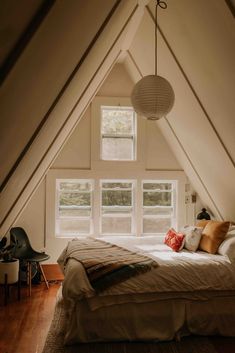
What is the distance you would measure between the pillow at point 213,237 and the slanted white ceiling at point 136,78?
50 cm

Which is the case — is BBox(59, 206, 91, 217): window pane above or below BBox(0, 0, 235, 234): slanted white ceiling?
below

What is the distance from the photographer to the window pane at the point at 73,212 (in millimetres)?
5562

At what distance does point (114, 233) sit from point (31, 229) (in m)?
1.42

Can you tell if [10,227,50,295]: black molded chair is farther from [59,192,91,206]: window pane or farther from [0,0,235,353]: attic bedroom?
[59,192,91,206]: window pane

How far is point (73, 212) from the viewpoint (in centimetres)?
560

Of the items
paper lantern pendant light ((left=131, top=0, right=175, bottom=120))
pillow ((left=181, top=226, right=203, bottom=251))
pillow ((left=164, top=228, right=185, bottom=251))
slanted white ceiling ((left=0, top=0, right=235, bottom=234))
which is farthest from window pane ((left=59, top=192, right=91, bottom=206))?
paper lantern pendant light ((left=131, top=0, right=175, bottom=120))

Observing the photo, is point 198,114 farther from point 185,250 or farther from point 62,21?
point 62,21

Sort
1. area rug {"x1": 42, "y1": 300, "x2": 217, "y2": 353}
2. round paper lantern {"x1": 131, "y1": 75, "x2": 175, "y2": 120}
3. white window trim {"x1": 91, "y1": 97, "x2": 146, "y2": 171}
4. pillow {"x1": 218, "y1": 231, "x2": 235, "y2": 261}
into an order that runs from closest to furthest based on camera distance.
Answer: round paper lantern {"x1": 131, "y1": 75, "x2": 175, "y2": 120}, area rug {"x1": 42, "y1": 300, "x2": 217, "y2": 353}, pillow {"x1": 218, "y1": 231, "x2": 235, "y2": 261}, white window trim {"x1": 91, "y1": 97, "x2": 146, "y2": 171}

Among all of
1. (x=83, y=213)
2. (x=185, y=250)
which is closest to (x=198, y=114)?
(x=185, y=250)

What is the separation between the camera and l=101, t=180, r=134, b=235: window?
223 inches

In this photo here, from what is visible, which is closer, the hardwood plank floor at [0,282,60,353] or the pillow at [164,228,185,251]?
the hardwood plank floor at [0,282,60,353]

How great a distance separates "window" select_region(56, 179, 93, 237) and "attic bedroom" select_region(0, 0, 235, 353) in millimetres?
18

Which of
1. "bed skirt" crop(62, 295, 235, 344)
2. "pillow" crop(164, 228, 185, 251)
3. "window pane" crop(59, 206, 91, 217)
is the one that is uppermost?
"window pane" crop(59, 206, 91, 217)

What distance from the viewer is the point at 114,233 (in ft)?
18.7
